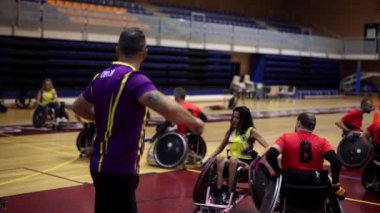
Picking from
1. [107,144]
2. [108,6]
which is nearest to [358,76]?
[108,6]

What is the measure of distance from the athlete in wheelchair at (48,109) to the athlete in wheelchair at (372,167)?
767 centimetres

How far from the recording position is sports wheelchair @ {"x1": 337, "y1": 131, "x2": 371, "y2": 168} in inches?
280

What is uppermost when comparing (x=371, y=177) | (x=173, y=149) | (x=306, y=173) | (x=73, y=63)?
(x=73, y=63)

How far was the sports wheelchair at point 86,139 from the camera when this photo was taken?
26.2 feet

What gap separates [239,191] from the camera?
5.31 meters

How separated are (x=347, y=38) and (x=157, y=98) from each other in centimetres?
2916

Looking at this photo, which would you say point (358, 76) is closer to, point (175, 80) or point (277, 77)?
point (277, 77)

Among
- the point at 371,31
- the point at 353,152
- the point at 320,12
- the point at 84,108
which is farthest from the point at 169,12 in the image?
the point at 84,108

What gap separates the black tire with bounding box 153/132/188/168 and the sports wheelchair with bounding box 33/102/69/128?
496 cm

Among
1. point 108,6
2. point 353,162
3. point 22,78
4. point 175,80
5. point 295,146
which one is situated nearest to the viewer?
point 295,146

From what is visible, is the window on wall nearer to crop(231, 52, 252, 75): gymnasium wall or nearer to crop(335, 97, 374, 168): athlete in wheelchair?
crop(231, 52, 252, 75): gymnasium wall

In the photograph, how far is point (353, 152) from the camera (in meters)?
7.29

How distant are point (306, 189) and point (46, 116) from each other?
8.92 m

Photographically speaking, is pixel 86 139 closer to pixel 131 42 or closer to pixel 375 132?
pixel 375 132
